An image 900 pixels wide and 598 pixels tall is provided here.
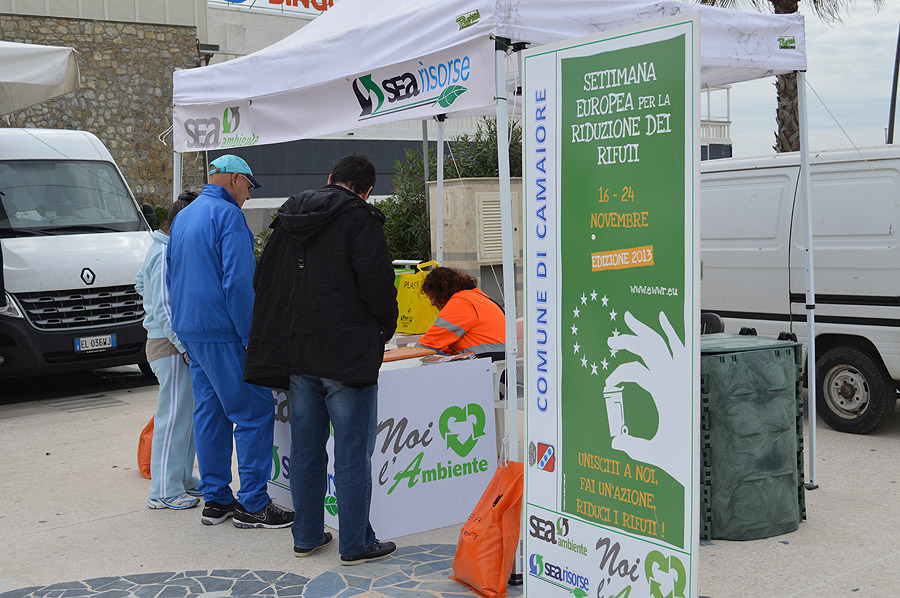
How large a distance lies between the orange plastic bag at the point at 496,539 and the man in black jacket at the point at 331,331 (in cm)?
60

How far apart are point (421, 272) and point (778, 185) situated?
3.45 metres

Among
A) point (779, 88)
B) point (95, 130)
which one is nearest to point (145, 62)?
point (95, 130)

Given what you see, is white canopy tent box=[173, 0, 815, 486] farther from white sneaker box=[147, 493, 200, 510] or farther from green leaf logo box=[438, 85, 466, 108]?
white sneaker box=[147, 493, 200, 510]

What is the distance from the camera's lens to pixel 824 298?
7.15 m

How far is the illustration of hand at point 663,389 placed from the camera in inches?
121

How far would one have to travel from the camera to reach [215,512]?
5.24m

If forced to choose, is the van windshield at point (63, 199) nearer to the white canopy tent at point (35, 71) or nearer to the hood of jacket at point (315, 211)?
the white canopy tent at point (35, 71)

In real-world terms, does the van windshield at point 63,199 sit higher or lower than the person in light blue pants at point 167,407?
higher

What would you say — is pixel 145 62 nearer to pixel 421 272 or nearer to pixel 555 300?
pixel 421 272

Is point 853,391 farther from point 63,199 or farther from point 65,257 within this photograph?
point 63,199

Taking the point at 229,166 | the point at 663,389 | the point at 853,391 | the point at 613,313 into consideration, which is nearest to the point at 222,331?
the point at 229,166


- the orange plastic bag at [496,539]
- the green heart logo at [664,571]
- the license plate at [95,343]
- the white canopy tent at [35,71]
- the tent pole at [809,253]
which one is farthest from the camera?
the license plate at [95,343]

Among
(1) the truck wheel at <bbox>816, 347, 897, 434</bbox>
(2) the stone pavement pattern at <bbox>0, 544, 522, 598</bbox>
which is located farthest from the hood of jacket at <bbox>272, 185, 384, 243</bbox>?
(1) the truck wheel at <bbox>816, 347, 897, 434</bbox>

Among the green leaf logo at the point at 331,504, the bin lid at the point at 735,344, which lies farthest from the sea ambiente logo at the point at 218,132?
the bin lid at the point at 735,344
